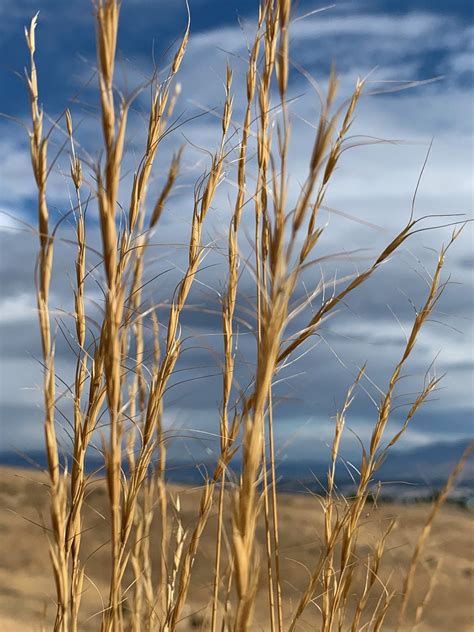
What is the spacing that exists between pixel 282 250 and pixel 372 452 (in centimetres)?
84

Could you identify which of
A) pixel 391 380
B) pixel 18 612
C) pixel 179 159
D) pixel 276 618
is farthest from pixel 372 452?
pixel 18 612

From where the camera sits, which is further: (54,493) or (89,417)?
(89,417)

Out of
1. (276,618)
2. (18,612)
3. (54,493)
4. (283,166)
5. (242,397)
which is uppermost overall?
(283,166)

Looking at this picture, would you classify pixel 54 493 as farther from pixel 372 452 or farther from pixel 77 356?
pixel 372 452

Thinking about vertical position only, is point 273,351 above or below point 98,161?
below

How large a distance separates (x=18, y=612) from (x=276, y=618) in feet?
20.5

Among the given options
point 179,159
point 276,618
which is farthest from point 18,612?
point 179,159

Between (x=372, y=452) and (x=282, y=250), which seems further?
(x=372, y=452)

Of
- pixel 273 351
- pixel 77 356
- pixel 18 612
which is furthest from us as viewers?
pixel 18 612

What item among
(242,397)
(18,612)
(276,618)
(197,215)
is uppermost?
(197,215)

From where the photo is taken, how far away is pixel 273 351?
78 cm

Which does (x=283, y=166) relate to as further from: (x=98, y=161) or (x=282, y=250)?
(x=98, y=161)

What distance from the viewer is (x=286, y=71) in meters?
1.06

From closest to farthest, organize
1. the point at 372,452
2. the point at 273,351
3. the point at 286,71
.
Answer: the point at 273,351
the point at 286,71
the point at 372,452
